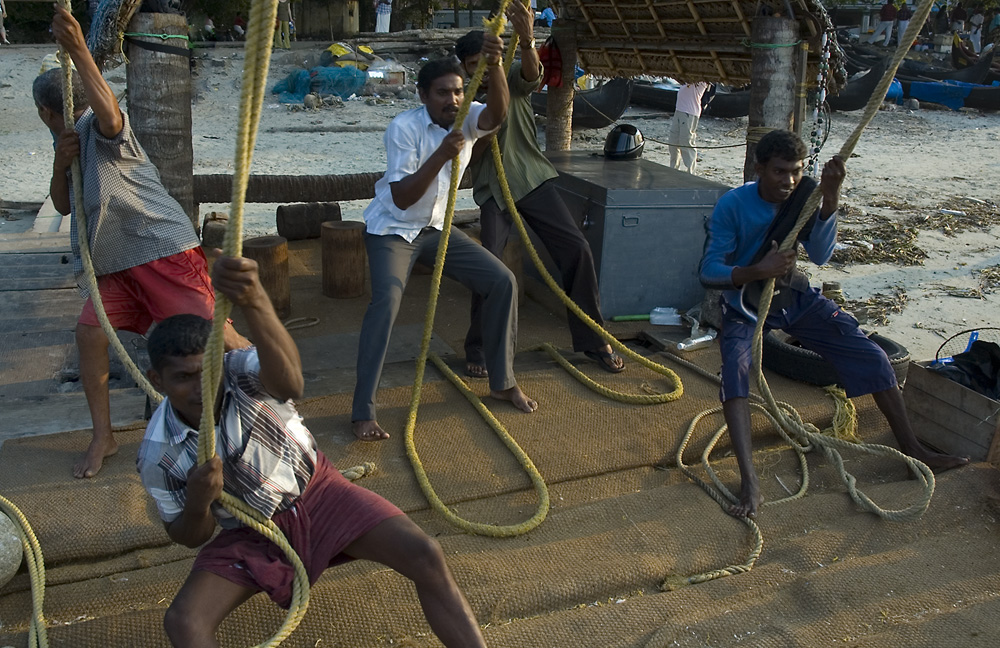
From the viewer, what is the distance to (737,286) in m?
3.62

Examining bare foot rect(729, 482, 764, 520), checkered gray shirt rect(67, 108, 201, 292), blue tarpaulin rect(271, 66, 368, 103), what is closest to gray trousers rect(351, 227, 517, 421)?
checkered gray shirt rect(67, 108, 201, 292)

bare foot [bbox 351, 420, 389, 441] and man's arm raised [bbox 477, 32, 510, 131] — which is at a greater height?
man's arm raised [bbox 477, 32, 510, 131]

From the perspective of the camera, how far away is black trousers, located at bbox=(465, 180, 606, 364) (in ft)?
16.0

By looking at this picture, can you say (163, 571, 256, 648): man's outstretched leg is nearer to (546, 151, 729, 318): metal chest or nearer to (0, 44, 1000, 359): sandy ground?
(546, 151, 729, 318): metal chest

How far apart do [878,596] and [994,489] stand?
3.65 ft

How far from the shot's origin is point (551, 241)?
195 inches

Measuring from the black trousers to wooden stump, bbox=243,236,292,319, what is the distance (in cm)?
147

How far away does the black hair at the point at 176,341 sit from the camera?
2205 mm

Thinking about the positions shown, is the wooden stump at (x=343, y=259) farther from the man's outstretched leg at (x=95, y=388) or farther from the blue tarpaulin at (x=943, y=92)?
the blue tarpaulin at (x=943, y=92)

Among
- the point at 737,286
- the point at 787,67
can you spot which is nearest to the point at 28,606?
the point at 737,286

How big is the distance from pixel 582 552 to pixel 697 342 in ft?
7.74

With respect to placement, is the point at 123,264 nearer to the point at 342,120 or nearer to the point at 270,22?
the point at 270,22

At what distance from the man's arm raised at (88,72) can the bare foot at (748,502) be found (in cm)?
299

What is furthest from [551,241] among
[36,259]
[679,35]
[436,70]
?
[36,259]
